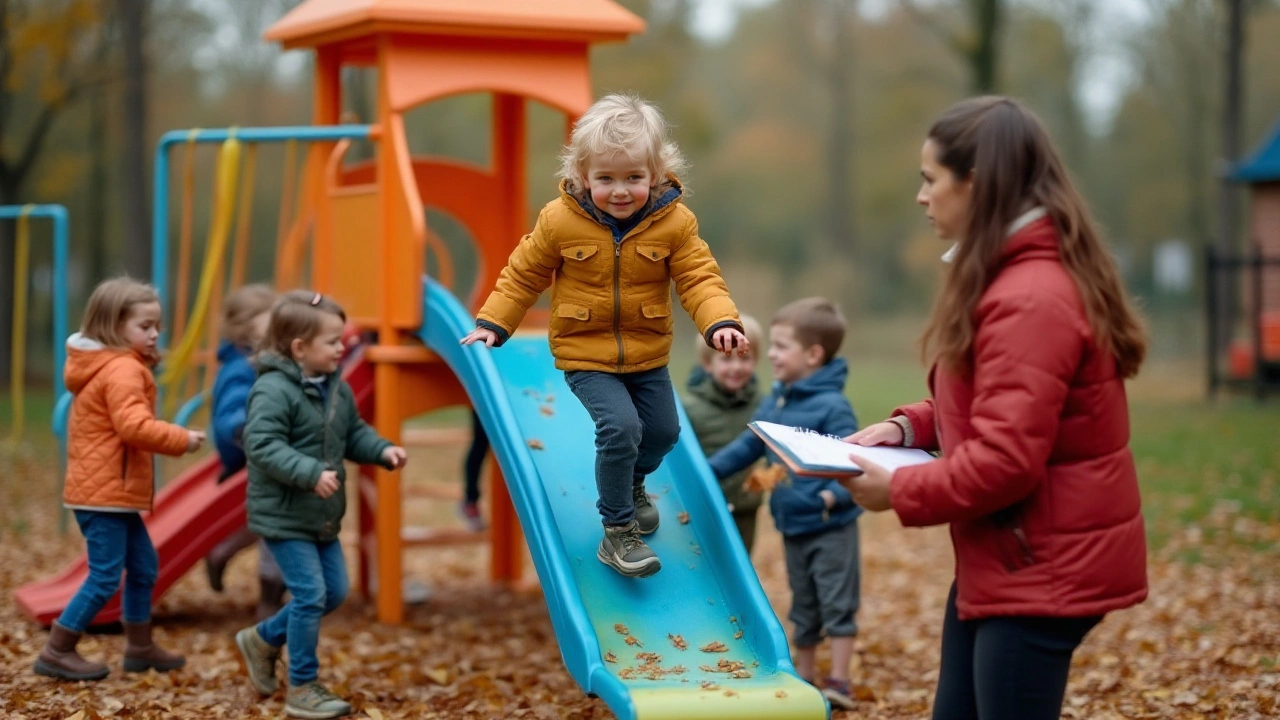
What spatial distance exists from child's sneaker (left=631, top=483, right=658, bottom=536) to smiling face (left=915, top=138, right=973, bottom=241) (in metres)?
2.06

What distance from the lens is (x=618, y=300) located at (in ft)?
14.2

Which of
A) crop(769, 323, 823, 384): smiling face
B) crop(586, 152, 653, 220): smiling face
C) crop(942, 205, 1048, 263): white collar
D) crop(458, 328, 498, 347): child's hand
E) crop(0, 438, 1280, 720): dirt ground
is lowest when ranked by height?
crop(0, 438, 1280, 720): dirt ground

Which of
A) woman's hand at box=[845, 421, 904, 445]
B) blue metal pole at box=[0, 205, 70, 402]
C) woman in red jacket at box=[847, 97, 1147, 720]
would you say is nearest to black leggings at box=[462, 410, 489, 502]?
blue metal pole at box=[0, 205, 70, 402]

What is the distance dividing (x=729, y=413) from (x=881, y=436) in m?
2.57

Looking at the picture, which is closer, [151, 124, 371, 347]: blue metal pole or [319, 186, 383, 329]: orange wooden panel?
[151, 124, 371, 347]: blue metal pole

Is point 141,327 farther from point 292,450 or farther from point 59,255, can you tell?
point 59,255

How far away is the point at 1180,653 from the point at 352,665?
148 inches

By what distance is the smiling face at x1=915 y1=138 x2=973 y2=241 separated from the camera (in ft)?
9.61

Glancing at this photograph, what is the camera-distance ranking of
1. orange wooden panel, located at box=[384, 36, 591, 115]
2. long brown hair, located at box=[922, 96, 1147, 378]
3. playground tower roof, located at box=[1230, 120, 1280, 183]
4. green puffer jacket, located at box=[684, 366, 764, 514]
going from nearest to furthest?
long brown hair, located at box=[922, 96, 1147, 378], green puffer jacket, located at box=[684, 366, 764, 514], orange wooden panel, located at box=[384, 36, 591, 115], playground tower roof, located at box=[1230, 120, 1280, 183]

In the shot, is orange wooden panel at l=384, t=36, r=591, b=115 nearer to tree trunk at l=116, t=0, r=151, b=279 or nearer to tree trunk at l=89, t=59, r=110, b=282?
tree trunk at l=116, t=0, r=151, b=279

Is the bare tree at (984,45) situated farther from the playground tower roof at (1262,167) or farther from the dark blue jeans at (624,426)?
the dark blue jeans at (624,426)

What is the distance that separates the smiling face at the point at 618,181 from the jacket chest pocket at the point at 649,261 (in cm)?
14

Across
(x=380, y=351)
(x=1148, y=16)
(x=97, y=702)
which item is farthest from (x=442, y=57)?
(x=1148, y=16)

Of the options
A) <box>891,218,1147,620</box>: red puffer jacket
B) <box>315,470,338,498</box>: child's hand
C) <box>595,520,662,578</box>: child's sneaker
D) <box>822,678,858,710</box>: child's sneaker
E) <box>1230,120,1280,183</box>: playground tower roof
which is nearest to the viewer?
<box>891,218,1147,620</box>: red puffer jacket
